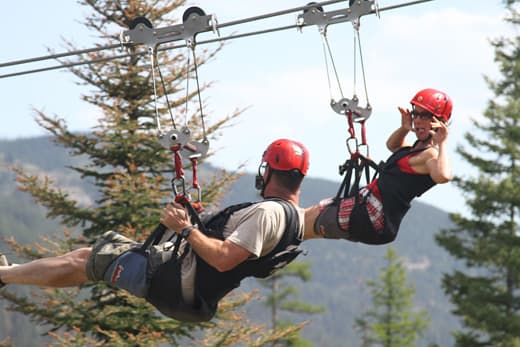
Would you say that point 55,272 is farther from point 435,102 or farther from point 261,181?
point 435,102

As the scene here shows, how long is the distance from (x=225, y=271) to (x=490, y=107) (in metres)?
25.5

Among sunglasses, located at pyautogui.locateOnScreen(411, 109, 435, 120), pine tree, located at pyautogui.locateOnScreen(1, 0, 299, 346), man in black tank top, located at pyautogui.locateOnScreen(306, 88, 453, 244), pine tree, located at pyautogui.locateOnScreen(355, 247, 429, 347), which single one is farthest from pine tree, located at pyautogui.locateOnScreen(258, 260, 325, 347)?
sunglasses, located at pyautogui.locateOnScreen(411, 109, 435, 120)

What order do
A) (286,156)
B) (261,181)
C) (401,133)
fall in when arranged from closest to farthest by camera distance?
(286,156)
(261,181)
(401,133)

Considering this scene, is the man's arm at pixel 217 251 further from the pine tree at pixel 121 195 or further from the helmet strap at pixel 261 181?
the pine tree at pixel 121 195

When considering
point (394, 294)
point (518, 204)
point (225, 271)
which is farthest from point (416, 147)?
point (394, 294)

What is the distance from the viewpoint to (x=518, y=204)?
3070cm

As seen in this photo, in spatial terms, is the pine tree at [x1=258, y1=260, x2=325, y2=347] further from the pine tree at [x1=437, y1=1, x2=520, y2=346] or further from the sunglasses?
the sunglasses

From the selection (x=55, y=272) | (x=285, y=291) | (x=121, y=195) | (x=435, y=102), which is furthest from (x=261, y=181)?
(x=285, y=291)

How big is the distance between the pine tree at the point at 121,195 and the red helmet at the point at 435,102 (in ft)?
27.8

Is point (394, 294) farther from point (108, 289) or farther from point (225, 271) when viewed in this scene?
point (225, 271)

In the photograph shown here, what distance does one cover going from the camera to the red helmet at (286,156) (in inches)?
284

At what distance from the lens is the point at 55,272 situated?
7.38 metres

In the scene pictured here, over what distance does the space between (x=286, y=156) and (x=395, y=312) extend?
159 ft

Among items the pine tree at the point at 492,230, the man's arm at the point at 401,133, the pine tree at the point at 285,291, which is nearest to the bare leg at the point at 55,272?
the man's arm at the point at 401,133
